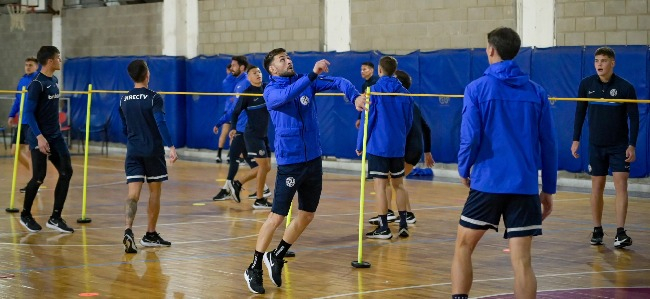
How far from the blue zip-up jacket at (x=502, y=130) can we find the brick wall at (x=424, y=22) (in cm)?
1281

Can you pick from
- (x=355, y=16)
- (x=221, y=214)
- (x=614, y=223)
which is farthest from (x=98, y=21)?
(x=614, y=223)

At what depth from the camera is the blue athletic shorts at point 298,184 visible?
870cm

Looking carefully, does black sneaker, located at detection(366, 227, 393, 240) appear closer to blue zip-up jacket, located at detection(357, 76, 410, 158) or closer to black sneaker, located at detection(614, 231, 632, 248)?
blue zip-up jacket, located at detection(357, 76, 410, 158)

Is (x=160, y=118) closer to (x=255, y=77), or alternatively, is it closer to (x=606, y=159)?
(x=255, y=77)

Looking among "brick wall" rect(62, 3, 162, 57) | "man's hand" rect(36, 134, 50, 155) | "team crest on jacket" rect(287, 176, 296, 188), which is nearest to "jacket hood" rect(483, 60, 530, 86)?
"team crest on jacket" rect(287, 176, 296, 188)

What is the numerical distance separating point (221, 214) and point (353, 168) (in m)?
7.71

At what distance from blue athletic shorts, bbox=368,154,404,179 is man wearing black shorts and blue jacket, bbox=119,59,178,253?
2.37 meters

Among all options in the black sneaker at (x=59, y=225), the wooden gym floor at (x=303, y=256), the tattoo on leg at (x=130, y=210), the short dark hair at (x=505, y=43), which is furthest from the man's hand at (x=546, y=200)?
the black sneaker at (x=59, y=225)

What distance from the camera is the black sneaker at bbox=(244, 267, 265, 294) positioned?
8.55m

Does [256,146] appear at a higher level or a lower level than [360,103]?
lower

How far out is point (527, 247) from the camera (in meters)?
6.53

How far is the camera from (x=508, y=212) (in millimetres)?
6586

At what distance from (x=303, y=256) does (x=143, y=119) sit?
7.29ft

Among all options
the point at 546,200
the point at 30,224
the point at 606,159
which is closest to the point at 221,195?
the point at 30,224
